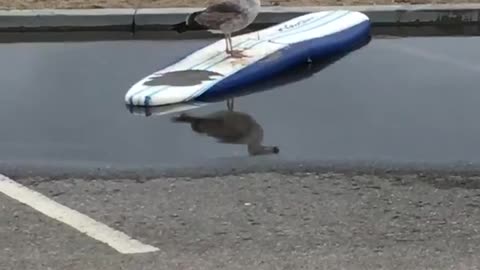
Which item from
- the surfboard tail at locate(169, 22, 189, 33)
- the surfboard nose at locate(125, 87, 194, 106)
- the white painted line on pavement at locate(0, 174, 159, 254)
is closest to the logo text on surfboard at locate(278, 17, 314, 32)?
the surfboard tail at locate(169, 22, 189, 33)

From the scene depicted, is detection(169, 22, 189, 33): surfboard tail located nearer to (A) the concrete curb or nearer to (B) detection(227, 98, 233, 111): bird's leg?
(A) the concrete curb

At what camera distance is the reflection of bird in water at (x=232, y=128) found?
7.33m

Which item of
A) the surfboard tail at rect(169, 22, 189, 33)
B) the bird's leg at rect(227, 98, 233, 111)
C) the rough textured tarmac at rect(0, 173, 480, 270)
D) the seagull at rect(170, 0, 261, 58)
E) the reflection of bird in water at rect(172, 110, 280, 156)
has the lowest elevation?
the reflection of bird in water at rect(172, 110, 280, 156)

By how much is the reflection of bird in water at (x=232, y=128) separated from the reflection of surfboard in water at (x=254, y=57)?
14.2 inches

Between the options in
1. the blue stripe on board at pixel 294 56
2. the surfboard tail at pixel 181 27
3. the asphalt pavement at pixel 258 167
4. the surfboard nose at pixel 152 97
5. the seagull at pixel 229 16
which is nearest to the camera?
the asphalt pavement at pixel 258 167

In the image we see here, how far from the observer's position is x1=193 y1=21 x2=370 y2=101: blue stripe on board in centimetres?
856

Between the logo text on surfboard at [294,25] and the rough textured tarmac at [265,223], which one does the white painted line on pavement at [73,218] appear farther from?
the logo text on surfboard at [294,25]

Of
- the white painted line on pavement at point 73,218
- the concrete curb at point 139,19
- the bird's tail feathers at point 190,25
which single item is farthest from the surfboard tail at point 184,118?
the concrete curb at point 139,19

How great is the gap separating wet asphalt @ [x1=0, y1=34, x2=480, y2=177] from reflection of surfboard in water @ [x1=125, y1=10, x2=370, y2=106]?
6.0 inches

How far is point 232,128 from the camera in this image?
7.73 metres

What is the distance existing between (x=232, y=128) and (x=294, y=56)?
66.3 inches

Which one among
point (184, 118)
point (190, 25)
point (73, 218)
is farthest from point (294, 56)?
point (73, 218)

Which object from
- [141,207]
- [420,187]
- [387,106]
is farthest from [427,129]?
[141,207]

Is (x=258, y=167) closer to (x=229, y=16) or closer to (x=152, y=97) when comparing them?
(x=152, y=97)
